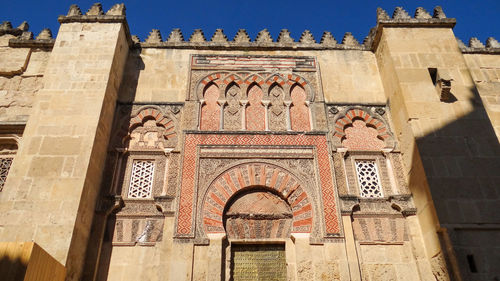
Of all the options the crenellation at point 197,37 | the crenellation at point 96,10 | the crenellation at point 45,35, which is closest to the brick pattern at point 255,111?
the crenellation at point 197,37

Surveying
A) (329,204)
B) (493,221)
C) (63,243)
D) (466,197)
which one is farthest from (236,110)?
(493,221)

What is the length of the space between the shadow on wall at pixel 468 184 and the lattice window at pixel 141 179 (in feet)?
10.6

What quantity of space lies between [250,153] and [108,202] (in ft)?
5.91

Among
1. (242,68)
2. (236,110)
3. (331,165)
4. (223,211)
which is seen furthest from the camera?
(242,68)

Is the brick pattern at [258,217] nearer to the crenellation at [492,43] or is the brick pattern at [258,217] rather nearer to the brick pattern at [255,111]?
the brick pattern at [255,111]

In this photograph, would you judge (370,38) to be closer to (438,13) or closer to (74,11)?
(438,13)

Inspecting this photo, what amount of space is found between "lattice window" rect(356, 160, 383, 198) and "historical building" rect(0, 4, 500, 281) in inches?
0.7

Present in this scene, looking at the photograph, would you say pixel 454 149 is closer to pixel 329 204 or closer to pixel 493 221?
pixel 493 221

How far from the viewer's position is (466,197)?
387 cm

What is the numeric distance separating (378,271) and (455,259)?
78 cm

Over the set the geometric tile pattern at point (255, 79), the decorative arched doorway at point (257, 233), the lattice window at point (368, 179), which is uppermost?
the geometric tile pattern at point (255, 79)

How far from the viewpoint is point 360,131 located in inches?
195

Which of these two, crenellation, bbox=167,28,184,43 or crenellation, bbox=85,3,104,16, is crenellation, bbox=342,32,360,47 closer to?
crenellation, bbox=167,28,184,43

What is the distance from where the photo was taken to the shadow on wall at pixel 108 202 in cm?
388
